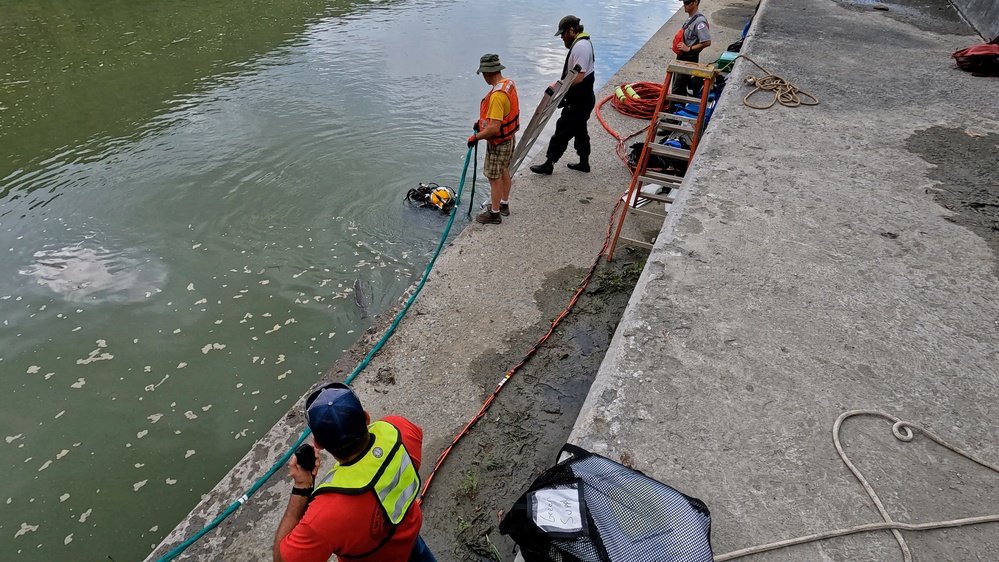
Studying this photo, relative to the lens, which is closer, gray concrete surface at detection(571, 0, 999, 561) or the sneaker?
gray concrete surface at detection(571, 0, 999, 561)

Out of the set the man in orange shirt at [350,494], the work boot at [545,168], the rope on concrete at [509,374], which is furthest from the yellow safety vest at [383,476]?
the work boot at [545,168]

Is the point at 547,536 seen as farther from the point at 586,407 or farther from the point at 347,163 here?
the point at 347,163

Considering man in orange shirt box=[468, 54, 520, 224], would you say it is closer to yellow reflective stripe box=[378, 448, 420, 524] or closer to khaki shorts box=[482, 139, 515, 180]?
khaki shorts box=[482, 139, 515, 180]

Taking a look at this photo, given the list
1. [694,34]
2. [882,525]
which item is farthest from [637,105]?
[882,525]

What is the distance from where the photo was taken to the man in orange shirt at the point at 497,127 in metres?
5.17

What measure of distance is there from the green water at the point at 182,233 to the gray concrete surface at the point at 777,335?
0.90 m

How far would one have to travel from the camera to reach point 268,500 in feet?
10.3

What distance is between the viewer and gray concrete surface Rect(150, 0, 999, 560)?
2023mm

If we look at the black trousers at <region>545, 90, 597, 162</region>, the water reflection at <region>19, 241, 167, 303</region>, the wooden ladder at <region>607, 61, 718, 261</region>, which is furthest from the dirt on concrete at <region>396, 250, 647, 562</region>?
the water reflection at <region>19, 241, 167, 303</region>

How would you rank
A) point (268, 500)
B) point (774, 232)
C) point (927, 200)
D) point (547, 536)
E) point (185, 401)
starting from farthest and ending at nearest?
point (185, 401) < point (927, 200) < point (774, 232) < point (268, 500) < point (547, 536)

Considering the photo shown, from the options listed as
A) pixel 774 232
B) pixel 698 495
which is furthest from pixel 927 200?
pixel 698 495

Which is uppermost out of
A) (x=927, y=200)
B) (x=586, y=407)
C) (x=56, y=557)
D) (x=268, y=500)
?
(x=927, y=200)

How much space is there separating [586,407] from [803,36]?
752 centimetres

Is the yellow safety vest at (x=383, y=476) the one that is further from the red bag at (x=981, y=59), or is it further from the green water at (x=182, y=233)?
the red bag at (x=981, y=59)
